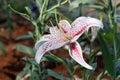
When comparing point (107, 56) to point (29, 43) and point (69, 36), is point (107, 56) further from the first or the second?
point (29, 43)

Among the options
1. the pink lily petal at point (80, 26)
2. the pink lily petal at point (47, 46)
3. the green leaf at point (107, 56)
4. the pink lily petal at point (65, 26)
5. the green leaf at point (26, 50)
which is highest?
the green leaf at point (26, 50)

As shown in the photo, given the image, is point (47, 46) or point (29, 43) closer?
point (47, 46)

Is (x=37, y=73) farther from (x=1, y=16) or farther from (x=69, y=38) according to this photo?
(x=1, y=16)

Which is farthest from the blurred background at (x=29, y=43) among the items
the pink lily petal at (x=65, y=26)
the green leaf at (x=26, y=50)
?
the pink lily petal at (x=65, y=26)

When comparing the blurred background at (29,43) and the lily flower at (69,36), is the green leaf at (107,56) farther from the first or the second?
the blurred background at (29,43)

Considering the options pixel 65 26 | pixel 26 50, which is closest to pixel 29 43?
pixel 26 50

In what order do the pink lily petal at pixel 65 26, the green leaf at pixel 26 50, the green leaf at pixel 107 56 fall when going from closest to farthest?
1. the green leaf at pixel 107 56
2. the pink lily petal at pixel 65 26
3. the green leaf at pixel 26 50

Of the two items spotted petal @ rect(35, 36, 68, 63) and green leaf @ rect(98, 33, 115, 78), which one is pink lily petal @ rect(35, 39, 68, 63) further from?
green leaf @ rect(98, 33, 115, 78)

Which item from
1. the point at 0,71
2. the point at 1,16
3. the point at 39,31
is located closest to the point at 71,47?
the point at 39,31
